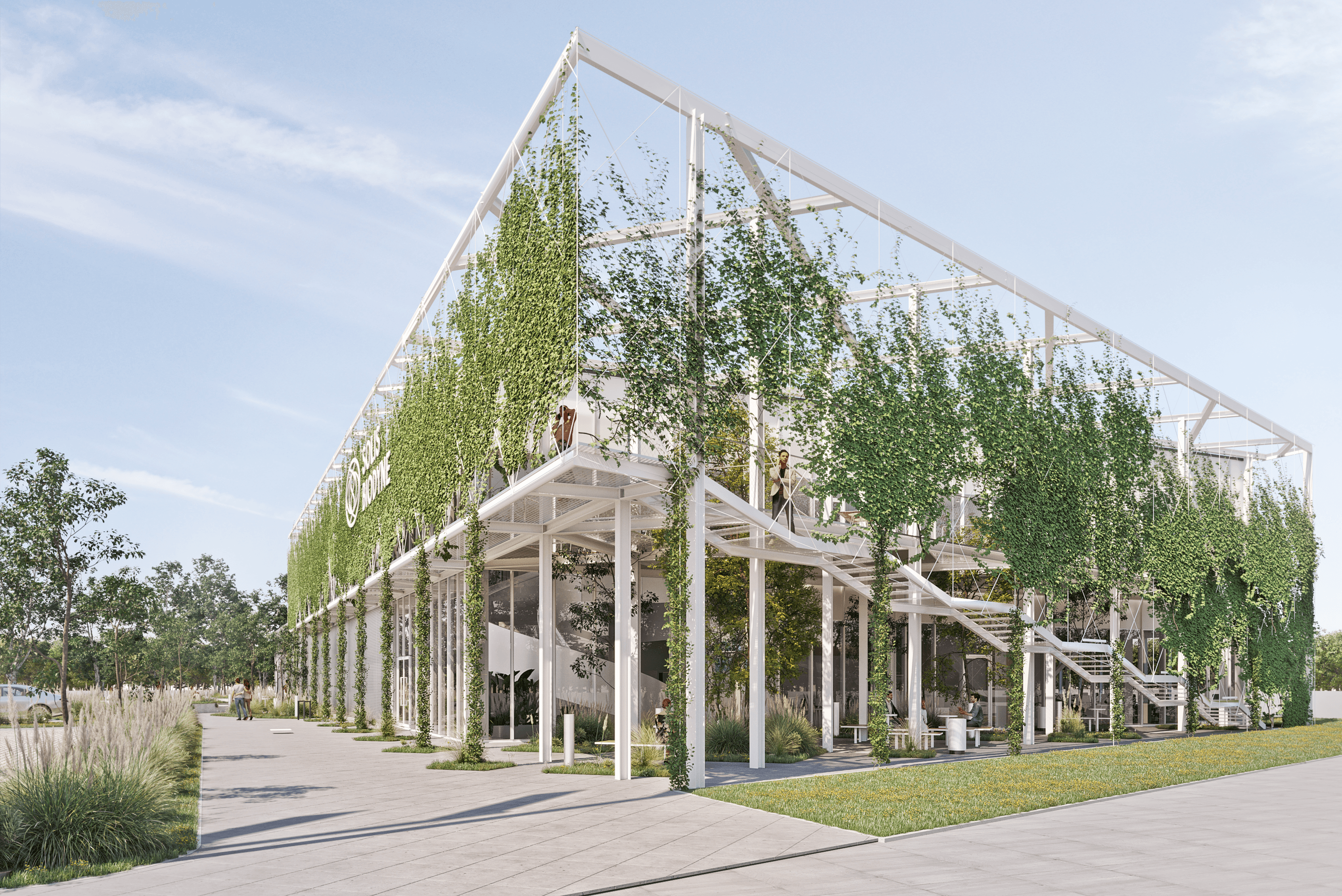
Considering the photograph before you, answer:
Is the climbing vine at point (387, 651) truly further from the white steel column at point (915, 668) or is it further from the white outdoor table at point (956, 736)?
the white outdoor table at point (956, 736)

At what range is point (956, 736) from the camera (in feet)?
70.5

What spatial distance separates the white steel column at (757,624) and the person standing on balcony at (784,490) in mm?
330

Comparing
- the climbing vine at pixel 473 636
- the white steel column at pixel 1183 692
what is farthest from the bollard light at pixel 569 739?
the white steel column at pixel 1183 692

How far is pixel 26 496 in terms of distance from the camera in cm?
2616

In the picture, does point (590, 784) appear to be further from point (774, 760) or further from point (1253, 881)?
point (1253, 881)

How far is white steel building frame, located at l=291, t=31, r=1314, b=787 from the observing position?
50.3ft

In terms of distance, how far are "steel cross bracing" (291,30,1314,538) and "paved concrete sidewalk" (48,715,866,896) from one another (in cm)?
779

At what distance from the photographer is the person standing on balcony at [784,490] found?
18484 millimetres

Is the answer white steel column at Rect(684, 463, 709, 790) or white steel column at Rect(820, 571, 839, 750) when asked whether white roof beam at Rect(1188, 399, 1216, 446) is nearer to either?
white steel column at Rect(820, 571, 839, 750)

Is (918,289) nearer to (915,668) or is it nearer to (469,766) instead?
(915,668)

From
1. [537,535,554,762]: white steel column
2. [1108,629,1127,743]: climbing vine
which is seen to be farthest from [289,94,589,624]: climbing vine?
[1108,629,1127,743]: climbing vine

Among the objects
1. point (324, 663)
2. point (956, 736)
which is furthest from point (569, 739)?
point (324, 663)

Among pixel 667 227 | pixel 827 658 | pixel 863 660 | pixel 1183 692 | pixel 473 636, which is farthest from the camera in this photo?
pixel 1183 692

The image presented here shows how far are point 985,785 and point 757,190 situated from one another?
9645 millimetres
